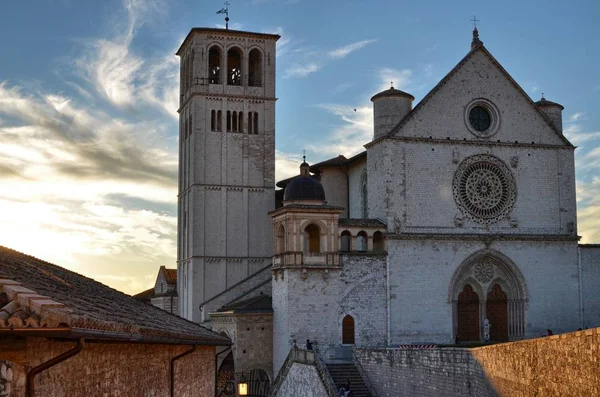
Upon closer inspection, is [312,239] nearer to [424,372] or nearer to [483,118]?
[483,118]

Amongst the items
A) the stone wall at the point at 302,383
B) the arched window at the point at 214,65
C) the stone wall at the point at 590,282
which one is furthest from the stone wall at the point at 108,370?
the arched window at the point at 214,65

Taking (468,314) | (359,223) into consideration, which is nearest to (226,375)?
(359,223)

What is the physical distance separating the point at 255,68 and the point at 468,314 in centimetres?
2266

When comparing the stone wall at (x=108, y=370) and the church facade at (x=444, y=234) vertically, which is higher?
the church facade at (x=444, y=234)

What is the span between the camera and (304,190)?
143ft

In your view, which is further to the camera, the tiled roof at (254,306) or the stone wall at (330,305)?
the tiled roof at (254,306)

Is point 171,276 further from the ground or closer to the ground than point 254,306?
further from the ground

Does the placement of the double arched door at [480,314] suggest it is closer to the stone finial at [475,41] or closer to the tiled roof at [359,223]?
the tiled roof at [359,223]

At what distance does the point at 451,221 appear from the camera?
44.7 meters

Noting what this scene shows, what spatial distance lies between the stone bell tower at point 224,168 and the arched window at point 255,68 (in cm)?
9

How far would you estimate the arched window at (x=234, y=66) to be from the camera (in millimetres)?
58081

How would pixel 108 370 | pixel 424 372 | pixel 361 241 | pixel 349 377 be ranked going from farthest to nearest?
pixel 361 241 → pixel 349 377 → pixel 424 372 → pixel 108 370

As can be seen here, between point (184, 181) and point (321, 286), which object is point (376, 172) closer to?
point (321, 286)

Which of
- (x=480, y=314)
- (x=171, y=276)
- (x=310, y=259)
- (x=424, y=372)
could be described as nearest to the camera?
(x=424, y=372)
